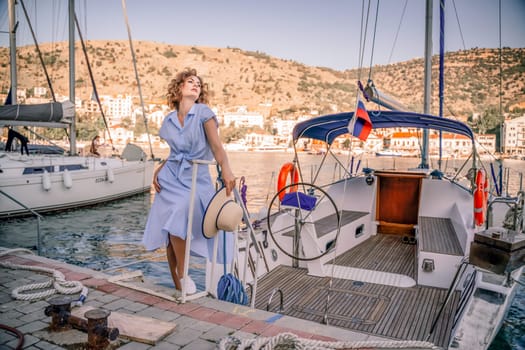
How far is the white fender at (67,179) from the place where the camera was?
14.0m

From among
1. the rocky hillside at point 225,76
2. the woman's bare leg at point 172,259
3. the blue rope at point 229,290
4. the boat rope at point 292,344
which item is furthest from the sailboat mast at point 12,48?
the rocky hillside at point 225,76

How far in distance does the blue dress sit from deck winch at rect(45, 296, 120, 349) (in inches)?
30.7

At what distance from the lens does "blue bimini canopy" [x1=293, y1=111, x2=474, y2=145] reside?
6465 mm

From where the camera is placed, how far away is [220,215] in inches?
124

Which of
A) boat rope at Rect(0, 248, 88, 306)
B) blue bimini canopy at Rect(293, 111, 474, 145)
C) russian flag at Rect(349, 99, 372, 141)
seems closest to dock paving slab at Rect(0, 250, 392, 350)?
boat rope at Rect(0, 248, 88, 306)

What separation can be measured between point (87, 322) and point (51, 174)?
40.8ft

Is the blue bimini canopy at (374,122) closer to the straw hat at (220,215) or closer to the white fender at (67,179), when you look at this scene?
the straw hat at (220,215)

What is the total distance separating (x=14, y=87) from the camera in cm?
1544

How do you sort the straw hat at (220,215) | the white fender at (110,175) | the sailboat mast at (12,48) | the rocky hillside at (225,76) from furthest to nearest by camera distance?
the rocky hillside at (225,76) → the white fender at (110,175) → the sailboat mast at (12,48) → the straw hat at (220,215)

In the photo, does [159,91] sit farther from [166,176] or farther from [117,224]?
[166,176]

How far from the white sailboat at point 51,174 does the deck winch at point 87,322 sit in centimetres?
987

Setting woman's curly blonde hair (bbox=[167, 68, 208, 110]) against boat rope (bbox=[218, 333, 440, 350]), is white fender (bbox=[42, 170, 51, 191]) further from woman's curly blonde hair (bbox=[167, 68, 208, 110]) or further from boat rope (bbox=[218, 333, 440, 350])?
boat rope (bbox=[218, 333, 440, 350])

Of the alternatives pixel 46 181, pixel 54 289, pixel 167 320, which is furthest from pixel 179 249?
pixel 46 181

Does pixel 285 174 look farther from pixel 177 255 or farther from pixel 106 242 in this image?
pixel 106 242
